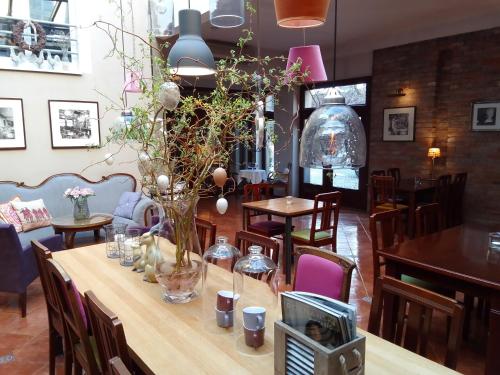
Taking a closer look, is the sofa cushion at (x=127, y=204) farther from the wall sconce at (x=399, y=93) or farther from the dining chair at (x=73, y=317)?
the wall sconce at (x=399, y=93)

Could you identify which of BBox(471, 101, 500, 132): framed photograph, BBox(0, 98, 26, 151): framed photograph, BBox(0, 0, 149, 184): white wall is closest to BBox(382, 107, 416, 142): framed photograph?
BBox(471, 101, 500, 132): framed photograph

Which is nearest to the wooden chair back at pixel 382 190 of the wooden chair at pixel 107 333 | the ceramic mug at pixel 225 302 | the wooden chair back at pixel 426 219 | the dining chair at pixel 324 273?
the wooden chair back at pixel 426 219

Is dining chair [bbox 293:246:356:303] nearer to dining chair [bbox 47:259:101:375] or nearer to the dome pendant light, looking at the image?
the dome pendant light

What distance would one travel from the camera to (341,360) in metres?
1.03

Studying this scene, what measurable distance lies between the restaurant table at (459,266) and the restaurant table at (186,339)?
77 cm

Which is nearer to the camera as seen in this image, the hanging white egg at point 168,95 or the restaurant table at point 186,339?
the restaurant table at point 186,339

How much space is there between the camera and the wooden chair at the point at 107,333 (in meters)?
1.17

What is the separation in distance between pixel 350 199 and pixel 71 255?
6.41 metres

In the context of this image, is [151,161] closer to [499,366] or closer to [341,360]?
[341,360]

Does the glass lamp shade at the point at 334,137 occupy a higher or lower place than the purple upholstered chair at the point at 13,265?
higher

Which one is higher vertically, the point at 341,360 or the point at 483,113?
the point at 483,113

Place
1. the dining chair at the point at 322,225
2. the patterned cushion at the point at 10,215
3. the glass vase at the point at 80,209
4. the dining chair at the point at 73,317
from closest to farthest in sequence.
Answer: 1. the dining chair at the point at 73,317
2. the dining chair at the point at 322,225
3. the patterned cushion at the point at 10,215
4. the glass vase at the point at 80,209

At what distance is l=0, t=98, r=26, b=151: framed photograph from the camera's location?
15.4 feet

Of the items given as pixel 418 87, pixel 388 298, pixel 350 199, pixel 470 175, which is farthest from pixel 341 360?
pixel 350 199
